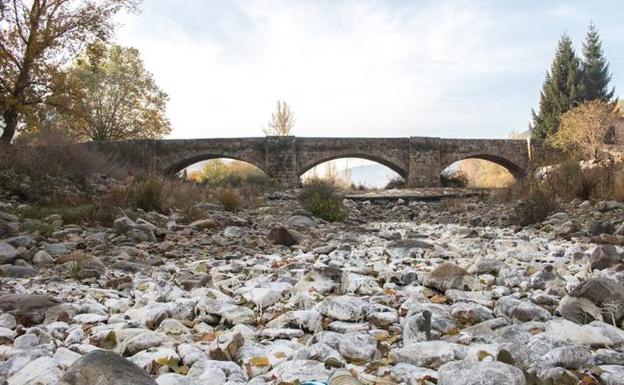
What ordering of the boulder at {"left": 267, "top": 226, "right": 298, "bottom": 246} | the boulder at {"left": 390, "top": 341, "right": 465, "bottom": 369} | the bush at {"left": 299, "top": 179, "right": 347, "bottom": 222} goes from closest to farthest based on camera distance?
the boulder at {"left": 390, "top": 341, "right": 465, "bottom": 369}, the boulder at {"left": 267, "top": 226, "right": 298, "bottom": 246}, the bush at {"left": 299, "top": 179, "right": 347, "bottom": 222}

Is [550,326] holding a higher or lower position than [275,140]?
lower

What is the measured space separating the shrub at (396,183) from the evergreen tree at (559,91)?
1387 cm

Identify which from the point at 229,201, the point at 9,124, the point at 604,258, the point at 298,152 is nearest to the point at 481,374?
the point at 604,258

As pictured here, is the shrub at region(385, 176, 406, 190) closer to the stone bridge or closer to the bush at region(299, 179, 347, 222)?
the stone bridge

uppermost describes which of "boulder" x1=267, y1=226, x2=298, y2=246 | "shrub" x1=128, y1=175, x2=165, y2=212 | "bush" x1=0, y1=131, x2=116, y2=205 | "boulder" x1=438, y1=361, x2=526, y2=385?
"bush" x1=0, y1=131, x2=116, y2=205

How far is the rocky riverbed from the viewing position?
175 cm

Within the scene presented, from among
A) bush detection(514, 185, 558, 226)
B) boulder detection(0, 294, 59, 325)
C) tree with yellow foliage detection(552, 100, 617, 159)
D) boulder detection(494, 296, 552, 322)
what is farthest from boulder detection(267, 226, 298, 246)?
tree with yellow foliage detection(552, 100, 617, 159)

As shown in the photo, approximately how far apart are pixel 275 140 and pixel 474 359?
22519 millimetres

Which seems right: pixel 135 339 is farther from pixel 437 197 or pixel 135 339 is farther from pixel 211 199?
pixel 437 197

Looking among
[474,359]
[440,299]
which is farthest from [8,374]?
[440,299]

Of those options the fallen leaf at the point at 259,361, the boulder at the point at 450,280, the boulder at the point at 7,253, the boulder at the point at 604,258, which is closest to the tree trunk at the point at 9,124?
the boulder at the point at 7,253

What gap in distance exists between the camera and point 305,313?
2398mm

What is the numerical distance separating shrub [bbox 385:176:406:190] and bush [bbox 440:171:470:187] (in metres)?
1.90

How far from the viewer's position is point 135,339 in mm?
2023
